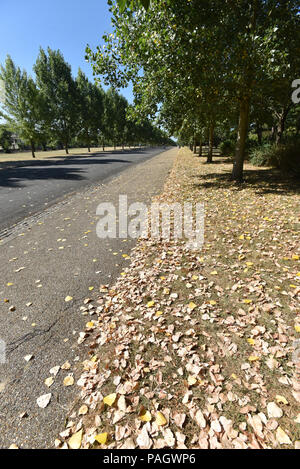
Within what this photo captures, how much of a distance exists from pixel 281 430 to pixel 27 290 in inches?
156

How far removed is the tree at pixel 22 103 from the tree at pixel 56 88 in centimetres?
268

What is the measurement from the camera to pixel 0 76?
1224 inches

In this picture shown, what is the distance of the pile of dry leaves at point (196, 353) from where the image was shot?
6.23ft

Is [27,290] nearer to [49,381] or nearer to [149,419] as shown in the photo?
[49,381]

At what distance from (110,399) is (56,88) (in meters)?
48.6

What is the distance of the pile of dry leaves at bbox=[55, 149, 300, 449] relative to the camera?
190cm

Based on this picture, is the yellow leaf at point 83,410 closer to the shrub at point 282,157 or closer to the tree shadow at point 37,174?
the tree shadow at point 37,174

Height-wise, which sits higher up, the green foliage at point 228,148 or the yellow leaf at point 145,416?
the green foliage at point 228,148

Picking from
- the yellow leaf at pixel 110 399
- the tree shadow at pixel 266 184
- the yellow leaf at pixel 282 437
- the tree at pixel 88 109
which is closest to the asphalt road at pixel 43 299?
the yellow leaf at pixel 110 399

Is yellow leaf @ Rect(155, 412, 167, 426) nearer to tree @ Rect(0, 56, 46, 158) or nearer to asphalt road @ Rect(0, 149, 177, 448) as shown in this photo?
asphalt road @ Rect(0, 149, 177, 448)

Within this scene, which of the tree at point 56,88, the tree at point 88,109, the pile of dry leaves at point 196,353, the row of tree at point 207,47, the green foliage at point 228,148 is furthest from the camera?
the tree at point 88,109

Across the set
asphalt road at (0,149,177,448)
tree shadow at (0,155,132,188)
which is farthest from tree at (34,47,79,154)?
asphalt road at (0,149,177,448)

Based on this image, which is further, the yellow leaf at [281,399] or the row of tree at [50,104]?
the row of tree at [50,104]
